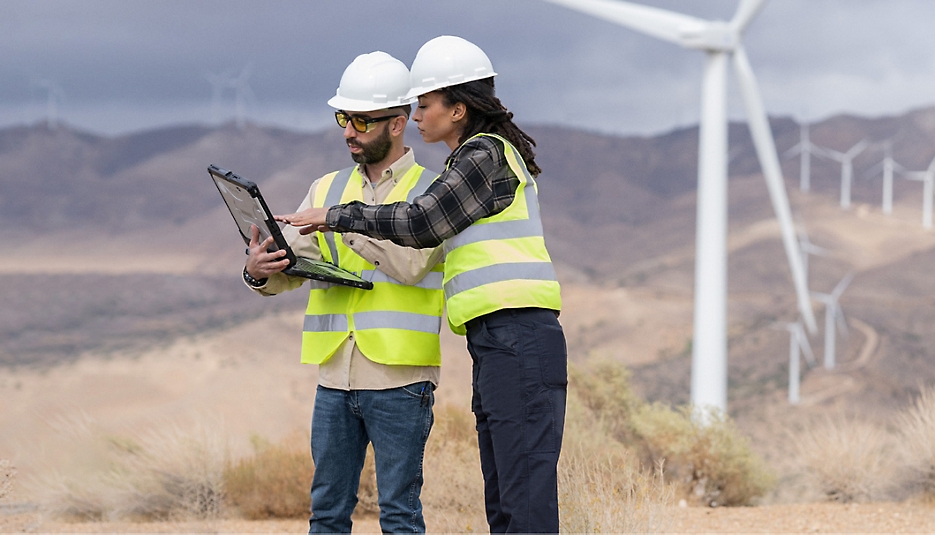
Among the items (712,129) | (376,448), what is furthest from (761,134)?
(376,448)

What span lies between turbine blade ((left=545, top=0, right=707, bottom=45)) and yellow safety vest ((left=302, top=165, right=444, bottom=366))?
1403 cm

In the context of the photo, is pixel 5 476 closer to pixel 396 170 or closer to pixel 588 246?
pixel 396 170

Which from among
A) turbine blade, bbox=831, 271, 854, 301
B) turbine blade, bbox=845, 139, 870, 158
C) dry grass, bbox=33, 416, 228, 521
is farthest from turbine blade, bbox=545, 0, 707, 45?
turbine blade, bbox=831, 271, 854, 301

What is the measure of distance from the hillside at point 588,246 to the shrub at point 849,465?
46.9m

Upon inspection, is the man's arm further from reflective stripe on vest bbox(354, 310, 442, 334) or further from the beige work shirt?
reflective stripe on vest bbox(354, 310, 442, 334)

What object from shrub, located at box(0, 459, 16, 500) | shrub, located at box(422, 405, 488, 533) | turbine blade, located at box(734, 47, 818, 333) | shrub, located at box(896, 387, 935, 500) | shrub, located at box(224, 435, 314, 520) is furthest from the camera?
turbine blade, located at box(734, 47, 818, 333)

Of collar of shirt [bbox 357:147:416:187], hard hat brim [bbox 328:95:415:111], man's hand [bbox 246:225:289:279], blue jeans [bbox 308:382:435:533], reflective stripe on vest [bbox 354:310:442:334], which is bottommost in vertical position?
blue jeans [bbox 308:382:435:533]

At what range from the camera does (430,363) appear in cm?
443

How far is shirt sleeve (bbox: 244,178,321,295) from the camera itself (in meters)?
4.52

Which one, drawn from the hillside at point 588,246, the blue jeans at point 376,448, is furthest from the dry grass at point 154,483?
the hillside at point 588,246

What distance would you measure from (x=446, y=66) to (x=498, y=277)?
0.95 meters

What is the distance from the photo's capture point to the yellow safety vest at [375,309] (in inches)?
170

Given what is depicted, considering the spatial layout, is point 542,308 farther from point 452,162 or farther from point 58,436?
point 58,436

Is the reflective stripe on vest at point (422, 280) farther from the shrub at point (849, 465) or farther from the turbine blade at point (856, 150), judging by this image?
the turbine blade at point (856, 150)
